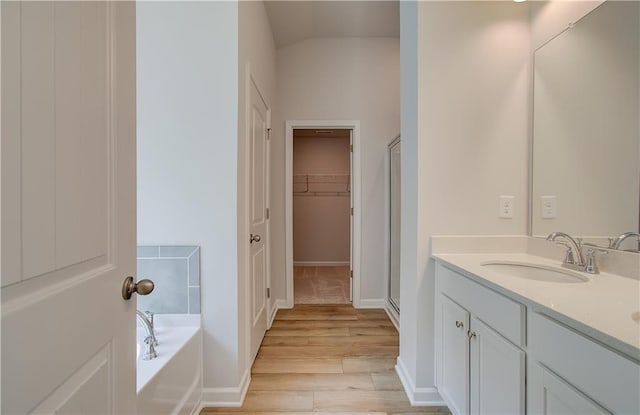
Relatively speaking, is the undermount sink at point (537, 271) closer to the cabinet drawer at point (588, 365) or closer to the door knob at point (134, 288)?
the cabinet drawer at point (588, 365)

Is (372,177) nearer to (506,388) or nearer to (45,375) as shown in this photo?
(506,388)

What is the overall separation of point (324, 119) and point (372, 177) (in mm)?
815

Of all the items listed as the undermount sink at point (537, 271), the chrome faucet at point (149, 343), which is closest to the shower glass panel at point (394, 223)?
the undermount sink at point (537, 271)

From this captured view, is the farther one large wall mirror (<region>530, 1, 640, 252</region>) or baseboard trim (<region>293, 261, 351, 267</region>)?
baseboard trim (<region>293, 261, 351, 267</region>)

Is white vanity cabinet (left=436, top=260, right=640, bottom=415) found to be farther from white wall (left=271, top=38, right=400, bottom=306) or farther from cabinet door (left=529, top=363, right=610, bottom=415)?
white wall (left=271, top=38, right=400, bottom=306)

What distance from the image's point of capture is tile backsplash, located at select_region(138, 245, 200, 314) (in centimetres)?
158

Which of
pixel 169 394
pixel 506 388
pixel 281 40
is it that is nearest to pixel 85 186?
pixel 169 394

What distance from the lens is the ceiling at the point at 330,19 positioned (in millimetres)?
2562

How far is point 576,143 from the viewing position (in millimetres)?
1399

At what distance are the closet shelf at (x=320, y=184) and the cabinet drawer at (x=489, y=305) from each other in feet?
13.1

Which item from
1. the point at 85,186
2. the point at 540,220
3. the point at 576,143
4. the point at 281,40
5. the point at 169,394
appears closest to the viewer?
the point at 85,186

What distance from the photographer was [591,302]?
0.85 metres

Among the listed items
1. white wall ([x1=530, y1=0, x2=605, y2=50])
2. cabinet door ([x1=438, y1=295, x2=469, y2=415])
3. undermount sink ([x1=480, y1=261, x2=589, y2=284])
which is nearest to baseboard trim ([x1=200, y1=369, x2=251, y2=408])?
cabinet door ([x1=438, y1=295, x2=469, y2=415])

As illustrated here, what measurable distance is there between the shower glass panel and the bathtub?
73.8 inches
